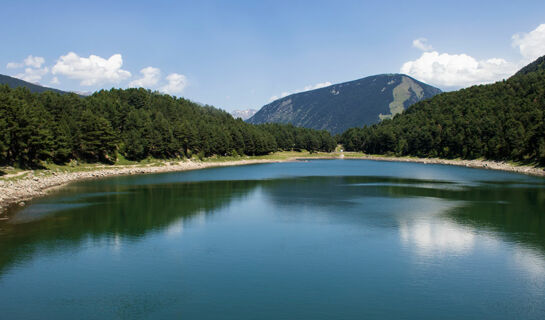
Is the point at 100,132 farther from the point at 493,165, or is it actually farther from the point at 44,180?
the point at 493,165

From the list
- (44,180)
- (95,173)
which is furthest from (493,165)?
(44,180)

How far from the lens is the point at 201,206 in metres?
55.8

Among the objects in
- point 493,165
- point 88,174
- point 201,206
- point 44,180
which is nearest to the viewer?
point 201,206

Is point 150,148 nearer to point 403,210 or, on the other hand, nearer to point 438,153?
point 403,210

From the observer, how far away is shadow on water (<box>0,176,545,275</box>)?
3703 centimetres

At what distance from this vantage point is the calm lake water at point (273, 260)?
21750 millimetres

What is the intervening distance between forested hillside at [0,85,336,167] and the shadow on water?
1645 centimetres

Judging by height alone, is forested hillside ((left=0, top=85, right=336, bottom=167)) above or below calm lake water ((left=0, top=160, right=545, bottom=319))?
above

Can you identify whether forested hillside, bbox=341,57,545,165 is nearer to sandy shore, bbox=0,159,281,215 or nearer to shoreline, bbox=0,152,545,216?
shoreline, bbox=0,152,545,216

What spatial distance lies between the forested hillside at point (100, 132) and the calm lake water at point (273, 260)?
2820cm

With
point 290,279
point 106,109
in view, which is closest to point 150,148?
point 106,109

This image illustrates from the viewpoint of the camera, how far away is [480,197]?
6216 centimetres

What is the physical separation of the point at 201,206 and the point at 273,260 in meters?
27.4

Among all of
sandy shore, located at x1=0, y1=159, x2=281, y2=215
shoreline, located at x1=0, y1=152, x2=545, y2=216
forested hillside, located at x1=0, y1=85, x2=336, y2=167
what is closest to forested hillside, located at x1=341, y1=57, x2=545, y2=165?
shoreline, located at x1=0, y1=152, x2=545, y2=216
